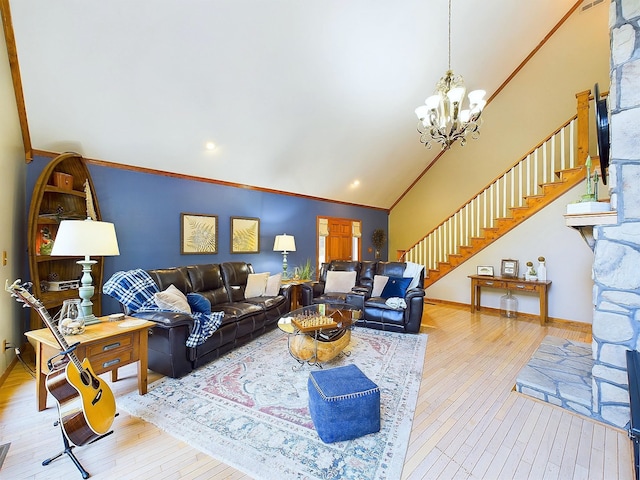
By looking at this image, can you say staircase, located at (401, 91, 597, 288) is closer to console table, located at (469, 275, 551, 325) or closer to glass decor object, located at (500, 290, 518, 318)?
console table, located at (469, 275, 551, 325)

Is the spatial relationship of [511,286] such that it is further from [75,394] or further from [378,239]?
[75,394]

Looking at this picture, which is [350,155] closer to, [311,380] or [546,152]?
[546,152]

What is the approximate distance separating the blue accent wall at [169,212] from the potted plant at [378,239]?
269 cm

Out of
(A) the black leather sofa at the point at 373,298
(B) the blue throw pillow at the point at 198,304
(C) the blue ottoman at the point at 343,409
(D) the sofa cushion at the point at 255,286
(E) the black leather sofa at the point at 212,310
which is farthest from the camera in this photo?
(D) the sofa cushion at the point at 255,286

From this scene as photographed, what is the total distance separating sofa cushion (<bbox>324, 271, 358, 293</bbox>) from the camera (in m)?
5.03

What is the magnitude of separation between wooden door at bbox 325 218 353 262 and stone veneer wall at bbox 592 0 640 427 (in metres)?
5.61

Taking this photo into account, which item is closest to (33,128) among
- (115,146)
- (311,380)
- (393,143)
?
(115,146)

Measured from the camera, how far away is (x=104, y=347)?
228cm

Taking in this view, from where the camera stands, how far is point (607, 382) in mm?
2166

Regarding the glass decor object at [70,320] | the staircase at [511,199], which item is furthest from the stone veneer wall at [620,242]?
the glass decor object at [70,320]

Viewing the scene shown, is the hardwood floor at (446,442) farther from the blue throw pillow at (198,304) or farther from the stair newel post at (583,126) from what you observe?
the stair newel post at (583,126)

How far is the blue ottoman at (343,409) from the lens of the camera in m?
1.91

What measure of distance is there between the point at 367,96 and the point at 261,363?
437 centimetres

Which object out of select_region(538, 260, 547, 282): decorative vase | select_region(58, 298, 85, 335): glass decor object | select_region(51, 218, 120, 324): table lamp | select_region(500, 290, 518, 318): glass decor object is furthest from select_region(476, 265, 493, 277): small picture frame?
select_region(58, 298, 85, 335): glass decor object
